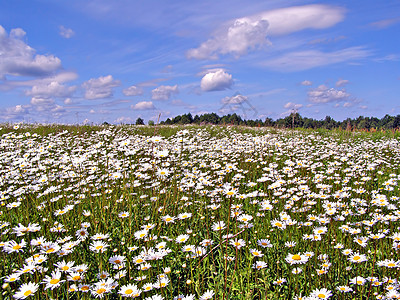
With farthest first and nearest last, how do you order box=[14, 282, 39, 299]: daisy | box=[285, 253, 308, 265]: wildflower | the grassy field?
1. box=[285, 253, 308, 265]: wildflower
2. the grassy field
3. box=[14, 282, 39, 299]: daisy

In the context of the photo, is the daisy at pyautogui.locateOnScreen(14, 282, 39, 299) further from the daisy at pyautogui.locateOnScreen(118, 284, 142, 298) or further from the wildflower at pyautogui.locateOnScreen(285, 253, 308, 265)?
the wildflower at pyautogui.locateOnScreen(285, 253, 308, 265)

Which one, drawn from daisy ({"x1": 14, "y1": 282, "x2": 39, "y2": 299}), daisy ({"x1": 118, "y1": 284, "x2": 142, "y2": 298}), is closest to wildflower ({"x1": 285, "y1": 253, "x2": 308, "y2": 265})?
daisy ({"x1": 118, "y1": 284, "x2": 142, "y2": 298})

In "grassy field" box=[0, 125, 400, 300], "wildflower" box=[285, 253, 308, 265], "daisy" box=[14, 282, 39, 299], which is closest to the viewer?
"daisy" box=[14, 282, 39, 299]

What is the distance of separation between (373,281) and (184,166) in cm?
500

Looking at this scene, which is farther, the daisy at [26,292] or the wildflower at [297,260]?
the wildflower at [297,260]

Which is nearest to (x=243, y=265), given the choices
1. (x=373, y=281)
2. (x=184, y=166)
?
(x=373, y=281)

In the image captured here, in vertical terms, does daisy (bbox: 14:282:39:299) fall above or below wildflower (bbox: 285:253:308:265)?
above

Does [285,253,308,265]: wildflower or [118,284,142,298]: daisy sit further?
[285,253,308,265]: wildflower

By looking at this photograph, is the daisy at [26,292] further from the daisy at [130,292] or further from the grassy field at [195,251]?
the daisy at [130,292]

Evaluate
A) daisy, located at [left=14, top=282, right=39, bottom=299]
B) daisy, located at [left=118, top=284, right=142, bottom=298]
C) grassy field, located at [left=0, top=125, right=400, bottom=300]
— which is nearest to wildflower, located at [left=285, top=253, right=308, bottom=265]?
grassy field, located at [left=0, top=125, right=400, bottom=300]

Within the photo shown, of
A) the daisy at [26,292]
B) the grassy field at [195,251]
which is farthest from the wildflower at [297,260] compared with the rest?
the daisy at [26,292]

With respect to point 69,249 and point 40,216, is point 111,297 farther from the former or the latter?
point 40,216

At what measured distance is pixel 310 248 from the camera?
2881mm

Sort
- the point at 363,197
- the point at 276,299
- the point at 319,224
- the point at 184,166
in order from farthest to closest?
1. the point at 184,166
2. the point at 363,197
3. the point at 319,224
4. the point at 276,299
